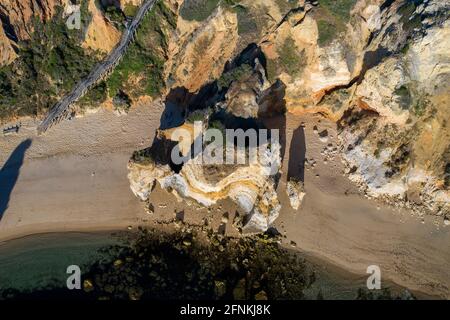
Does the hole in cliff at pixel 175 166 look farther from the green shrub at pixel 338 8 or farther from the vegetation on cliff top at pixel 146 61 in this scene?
the green shrub at pixel 338 8

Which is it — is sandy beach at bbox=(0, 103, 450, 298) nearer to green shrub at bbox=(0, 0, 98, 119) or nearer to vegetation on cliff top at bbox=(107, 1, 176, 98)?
vegetation on cliff top at bbox=(107, 1, 176, 98)

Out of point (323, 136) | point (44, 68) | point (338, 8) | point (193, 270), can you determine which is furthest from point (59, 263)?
point (338, 8)

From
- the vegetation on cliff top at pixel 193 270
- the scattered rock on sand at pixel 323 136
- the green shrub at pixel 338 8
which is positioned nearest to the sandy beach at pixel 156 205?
the scattered rock on sand at pixel 323 136

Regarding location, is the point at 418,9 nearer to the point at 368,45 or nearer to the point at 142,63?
Result: the point at 368,45

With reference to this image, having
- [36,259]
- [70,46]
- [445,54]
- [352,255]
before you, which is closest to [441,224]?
[352,255]

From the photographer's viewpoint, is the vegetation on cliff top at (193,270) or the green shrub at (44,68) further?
the green shrub at (44,68)
